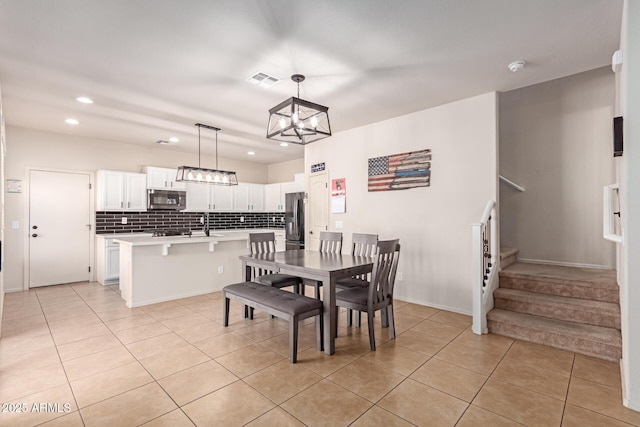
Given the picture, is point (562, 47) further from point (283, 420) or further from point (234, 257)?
point (234, 257)

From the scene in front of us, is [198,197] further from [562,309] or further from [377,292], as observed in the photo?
[562,309]

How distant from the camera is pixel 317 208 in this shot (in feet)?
19.2

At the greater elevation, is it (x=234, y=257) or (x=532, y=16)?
(x=532, y=16)

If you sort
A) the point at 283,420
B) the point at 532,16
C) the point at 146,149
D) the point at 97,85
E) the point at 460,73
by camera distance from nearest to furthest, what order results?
1. the point at 283,420
2. the point at 532,16
3. the point at 460,73
4. the point at 97,85
5. the point at 146,149

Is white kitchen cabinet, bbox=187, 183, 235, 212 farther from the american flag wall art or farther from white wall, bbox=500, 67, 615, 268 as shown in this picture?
white wall, bbox=500, 67, 615, 268

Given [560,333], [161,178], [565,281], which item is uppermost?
[161,178]

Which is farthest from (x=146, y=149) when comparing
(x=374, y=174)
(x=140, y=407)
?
(x=140, y=407)

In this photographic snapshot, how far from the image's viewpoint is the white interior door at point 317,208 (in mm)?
5664

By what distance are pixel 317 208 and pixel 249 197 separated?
8.76 feet

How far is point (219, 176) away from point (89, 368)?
3.25 meters

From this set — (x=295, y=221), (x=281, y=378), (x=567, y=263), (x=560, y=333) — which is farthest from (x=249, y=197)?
(x=560, y=333)

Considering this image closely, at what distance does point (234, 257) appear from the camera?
5406mm

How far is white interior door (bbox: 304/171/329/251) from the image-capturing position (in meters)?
5.66

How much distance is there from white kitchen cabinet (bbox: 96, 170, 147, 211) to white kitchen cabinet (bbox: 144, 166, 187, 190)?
11 cm
